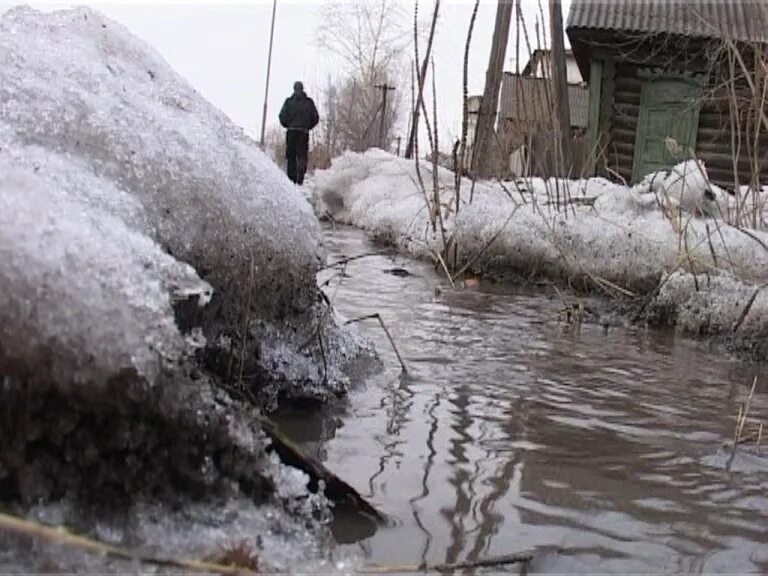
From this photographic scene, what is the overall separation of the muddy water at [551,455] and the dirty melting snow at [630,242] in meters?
0.80

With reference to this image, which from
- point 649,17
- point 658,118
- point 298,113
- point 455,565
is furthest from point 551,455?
point 298,113

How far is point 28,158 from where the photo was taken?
1663mm

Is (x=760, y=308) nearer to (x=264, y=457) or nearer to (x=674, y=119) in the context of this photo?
(x=264, y=457)

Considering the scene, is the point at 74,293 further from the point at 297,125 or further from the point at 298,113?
the point at 298,113

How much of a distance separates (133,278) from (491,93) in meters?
7.09

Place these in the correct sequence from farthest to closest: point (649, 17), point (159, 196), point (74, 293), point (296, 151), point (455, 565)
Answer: point (296, 151) → point (649, 17) → point (159, 196) → point (455, 565) → point (74, 293)

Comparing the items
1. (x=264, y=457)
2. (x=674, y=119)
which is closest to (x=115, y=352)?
(x=264, y=457)

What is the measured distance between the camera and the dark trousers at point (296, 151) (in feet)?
50.4

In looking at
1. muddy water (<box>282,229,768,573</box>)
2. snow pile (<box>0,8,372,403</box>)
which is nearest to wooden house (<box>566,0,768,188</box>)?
muddy water (<box>282,229,768,573</box>)

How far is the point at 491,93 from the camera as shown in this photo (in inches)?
324

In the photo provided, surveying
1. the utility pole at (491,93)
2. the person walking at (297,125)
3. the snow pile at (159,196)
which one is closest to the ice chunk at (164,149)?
the snow pile at (159,196)

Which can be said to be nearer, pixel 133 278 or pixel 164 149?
pixel 133 278

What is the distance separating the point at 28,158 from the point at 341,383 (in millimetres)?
1157

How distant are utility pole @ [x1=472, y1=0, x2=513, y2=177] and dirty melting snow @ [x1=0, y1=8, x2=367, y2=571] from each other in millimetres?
4389
